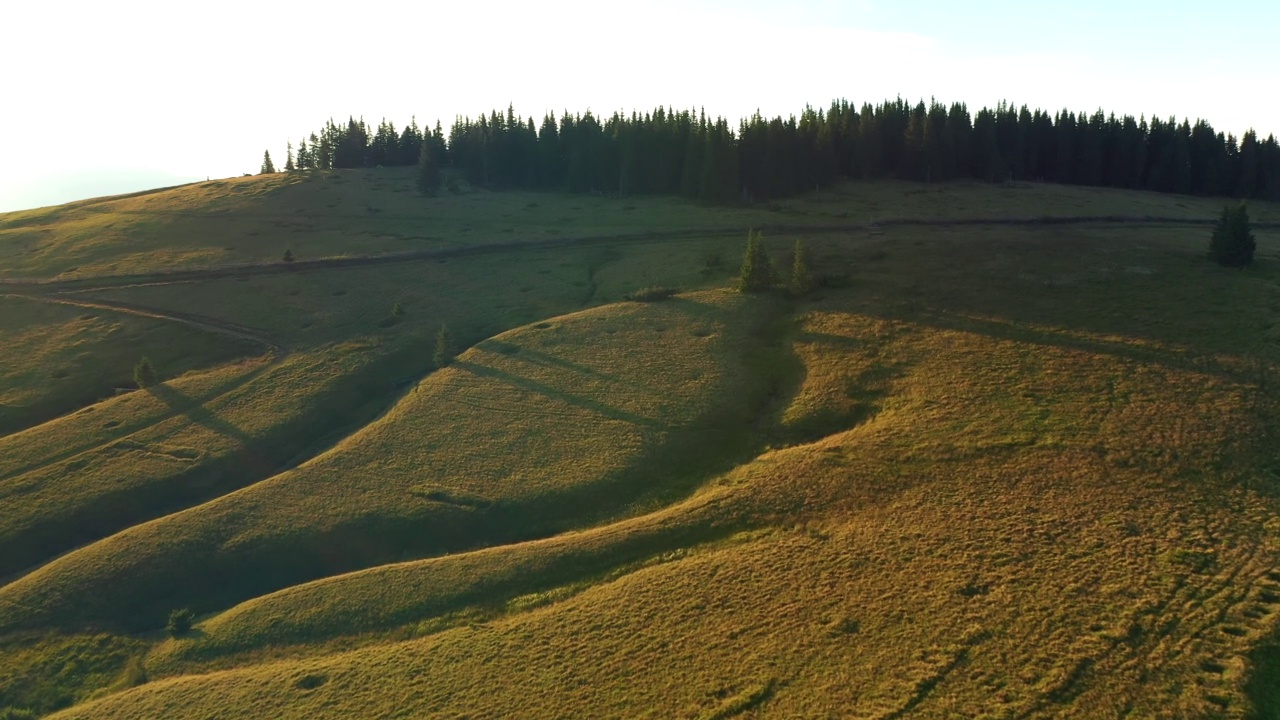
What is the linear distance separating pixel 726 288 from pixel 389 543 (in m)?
49.2

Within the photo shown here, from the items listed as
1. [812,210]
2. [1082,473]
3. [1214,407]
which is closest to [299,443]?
[1082,473]

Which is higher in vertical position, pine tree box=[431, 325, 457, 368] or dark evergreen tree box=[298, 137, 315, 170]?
dark evergreen tree box=[298, 137, 315, 170]

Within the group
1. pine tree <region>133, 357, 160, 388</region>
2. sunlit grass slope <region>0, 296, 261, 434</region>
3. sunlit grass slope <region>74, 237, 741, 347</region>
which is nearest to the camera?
sunlit grass slope <region>0, 296, 261, 434</region>

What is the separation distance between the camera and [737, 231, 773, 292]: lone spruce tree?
82250mm

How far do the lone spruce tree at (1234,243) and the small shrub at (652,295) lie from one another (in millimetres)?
55824

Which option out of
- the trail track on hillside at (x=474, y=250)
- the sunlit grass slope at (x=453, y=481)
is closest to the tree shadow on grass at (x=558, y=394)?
the sunlit grass slope at (x=453, y=481)

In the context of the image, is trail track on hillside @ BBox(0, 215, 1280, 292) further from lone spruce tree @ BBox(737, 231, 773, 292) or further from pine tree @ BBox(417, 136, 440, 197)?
pine tree @ BBox(417, 136, 440, 197)

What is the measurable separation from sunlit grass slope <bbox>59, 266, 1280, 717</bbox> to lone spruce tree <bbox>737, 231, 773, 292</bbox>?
99.5 feet

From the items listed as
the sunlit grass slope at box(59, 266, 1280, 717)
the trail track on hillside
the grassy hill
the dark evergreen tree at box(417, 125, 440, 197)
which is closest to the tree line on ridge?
the dark evergreen tree at box(417, 125, 440, 197)

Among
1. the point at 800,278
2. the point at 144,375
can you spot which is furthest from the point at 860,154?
the point at 144,375

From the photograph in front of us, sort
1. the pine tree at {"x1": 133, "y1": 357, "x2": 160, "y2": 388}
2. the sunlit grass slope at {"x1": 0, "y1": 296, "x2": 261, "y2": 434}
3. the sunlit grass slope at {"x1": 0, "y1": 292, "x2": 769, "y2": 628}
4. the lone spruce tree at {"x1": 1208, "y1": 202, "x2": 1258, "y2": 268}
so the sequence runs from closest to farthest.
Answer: the sunlit grass slope at {"x1": 0, "y1": 292, "x2": 769, "y2": 628}, the sunlit grass slope at {"x1": 0, "y1": 296, "x2": 261, "y2": 434}, the pine tree at {"x1": 133, "y1": 357, "x2": 160, "y2": 388}, the lone spruce tree at {"x1": 1208, "y1": 202, "x2": 1258, "y2": 268}

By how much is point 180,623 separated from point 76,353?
5200cm

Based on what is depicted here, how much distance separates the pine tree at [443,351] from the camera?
7206 cm

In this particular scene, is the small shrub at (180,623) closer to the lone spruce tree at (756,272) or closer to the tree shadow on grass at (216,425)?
the tree shadow on grass at (216,425)
